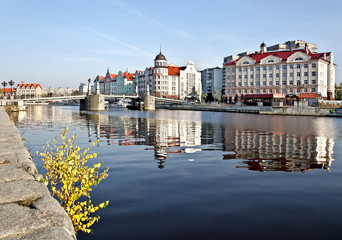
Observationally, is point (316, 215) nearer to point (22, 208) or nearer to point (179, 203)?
point (179, 203)

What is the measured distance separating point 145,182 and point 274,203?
14.0 feet

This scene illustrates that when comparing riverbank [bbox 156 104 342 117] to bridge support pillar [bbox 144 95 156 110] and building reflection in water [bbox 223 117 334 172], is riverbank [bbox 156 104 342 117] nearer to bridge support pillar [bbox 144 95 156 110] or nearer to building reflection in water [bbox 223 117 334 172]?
bridge support pillar [bbox 144 95 156 110]

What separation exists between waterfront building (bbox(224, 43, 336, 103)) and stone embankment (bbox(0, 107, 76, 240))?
360 feet

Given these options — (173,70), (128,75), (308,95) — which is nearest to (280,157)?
(308,95)

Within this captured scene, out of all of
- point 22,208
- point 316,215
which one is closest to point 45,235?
point 22,208

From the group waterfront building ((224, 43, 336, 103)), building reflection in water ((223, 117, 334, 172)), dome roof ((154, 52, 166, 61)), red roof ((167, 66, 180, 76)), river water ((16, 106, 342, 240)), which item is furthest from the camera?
red roof ((167, 66, 180, 76))

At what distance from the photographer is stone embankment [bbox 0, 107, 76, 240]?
12.1ft

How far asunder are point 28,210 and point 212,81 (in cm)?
18705

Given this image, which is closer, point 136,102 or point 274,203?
point 274,203

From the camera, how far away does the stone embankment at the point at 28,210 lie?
369 cm

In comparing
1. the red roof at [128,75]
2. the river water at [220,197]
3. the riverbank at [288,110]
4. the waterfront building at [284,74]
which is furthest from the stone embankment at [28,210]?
the red roof at [128,75]

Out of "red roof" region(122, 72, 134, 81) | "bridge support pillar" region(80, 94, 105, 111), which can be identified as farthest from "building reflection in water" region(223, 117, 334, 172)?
"red roof" region(122, 72, 134, 81)

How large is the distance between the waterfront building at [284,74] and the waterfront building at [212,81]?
52679mm

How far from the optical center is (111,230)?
20.9ft
